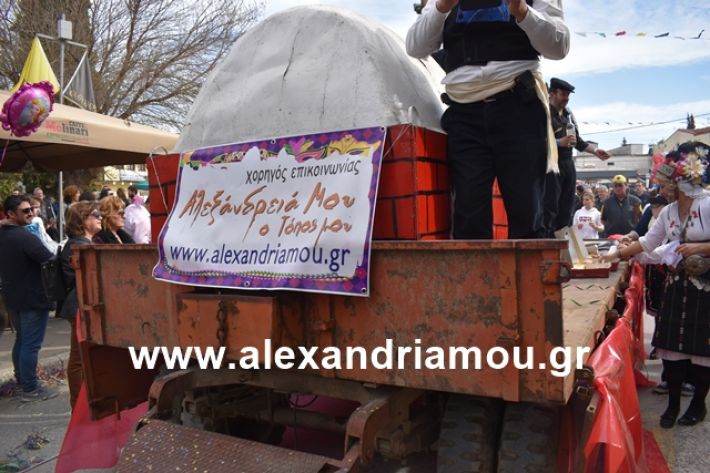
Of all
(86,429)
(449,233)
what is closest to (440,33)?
(449,233)

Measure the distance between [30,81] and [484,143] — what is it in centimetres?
631

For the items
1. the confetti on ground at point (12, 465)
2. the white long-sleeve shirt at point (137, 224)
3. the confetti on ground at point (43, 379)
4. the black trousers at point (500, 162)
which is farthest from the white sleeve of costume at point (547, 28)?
the white long-sleeve shirt at point (137, 224)

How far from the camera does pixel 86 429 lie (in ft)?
12.4

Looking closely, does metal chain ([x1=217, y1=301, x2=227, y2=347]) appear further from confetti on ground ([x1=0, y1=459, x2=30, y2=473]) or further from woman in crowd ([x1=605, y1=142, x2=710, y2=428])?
woman in crowd ([x1=605, y1=142, x2=710, y2=428])

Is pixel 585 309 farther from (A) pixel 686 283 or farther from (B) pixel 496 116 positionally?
(A) pixel 686 283

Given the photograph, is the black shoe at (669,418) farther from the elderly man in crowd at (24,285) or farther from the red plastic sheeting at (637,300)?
the elderly man in crowd at (24,285)

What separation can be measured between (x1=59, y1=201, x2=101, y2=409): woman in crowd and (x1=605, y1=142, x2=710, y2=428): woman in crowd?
4.56 meters

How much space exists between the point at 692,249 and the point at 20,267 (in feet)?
18.6

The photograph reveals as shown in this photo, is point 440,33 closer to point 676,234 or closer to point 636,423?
point 636,423

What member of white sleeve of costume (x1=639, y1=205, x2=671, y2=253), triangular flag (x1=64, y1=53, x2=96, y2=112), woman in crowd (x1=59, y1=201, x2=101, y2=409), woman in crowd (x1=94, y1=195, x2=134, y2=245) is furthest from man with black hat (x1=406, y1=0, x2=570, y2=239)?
triangular flag (x1=64, y1=53, x2=96, y2=112)

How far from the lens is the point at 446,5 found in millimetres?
2807

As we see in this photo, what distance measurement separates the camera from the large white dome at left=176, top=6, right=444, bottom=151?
9.82ft

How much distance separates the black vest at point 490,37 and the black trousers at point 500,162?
208 mm

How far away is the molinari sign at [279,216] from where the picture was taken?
98.5 inches
